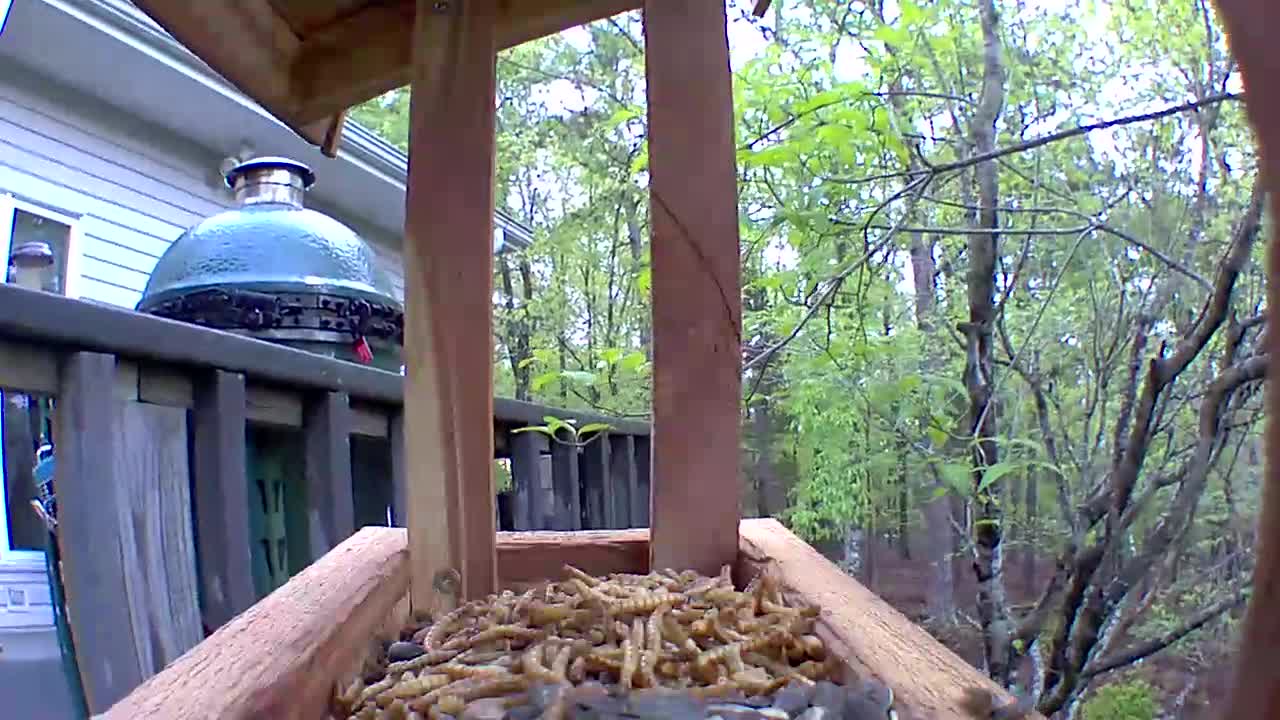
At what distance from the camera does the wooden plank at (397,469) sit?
176 centimetres

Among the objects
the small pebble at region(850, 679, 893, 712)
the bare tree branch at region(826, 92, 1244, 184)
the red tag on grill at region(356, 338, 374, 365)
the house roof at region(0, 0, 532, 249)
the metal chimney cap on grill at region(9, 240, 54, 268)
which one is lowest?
the small pebble at region(850, 679, 893, 712)

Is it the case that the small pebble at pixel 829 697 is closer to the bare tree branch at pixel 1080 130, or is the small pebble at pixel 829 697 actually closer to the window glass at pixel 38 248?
the bare tree branch at pixel 1080 130

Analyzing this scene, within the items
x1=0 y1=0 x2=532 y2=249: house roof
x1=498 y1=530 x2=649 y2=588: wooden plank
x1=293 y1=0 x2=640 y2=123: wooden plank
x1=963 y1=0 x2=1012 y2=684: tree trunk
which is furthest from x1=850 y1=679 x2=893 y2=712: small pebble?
x1=0 y1=0 x2=532 y2=249: house roof

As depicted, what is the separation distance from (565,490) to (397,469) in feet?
2.28

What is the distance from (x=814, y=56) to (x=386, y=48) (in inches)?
56.6

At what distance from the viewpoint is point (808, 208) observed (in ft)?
5.85

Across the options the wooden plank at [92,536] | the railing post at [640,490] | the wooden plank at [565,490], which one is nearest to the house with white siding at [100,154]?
the wooden plank at [565,490]

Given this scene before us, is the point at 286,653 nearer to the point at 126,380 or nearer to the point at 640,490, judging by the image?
the point at 126,380

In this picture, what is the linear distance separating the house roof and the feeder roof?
134 cm

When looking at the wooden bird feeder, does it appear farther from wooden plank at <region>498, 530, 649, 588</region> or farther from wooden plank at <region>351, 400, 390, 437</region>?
wooden plank at <region>351, 400, 390, 437</region>

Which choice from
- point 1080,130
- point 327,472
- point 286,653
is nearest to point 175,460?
point 327,472

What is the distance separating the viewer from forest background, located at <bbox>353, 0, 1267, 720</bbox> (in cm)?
179

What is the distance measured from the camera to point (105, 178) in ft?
10.9

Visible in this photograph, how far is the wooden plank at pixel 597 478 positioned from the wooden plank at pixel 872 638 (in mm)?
1711
